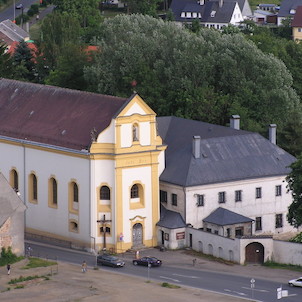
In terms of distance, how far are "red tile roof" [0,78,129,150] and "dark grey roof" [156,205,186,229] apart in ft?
26.8

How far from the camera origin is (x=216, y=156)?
11762cm

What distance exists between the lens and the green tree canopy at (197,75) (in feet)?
465

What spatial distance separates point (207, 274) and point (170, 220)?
931 cm

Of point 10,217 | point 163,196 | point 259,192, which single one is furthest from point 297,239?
point 10,217

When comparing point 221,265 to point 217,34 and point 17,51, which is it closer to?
point 217,34

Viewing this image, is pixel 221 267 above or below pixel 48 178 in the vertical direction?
below

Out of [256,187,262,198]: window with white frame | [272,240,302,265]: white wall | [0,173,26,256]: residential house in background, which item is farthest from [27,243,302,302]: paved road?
[256,187,262,198]: window with white frame

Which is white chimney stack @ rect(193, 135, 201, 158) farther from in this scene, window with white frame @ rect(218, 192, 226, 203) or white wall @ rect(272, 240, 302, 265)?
white wall @ rect(272, 240, 302, 265)

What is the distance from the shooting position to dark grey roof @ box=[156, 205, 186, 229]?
11394 cm

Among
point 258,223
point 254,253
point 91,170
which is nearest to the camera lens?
point 254,253

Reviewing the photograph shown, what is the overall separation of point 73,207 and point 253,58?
36000mm

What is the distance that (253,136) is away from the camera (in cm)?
12069

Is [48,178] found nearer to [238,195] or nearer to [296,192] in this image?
[238,195]

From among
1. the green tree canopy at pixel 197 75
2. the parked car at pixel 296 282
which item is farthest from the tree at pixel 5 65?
the parked car at pixel 296 282
